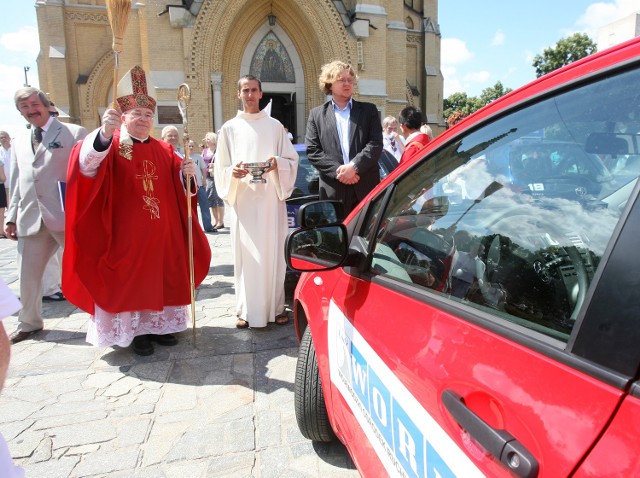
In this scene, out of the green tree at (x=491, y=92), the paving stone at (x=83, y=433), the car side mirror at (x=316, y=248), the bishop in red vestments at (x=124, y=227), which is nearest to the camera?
the car side mirror at (x=316, y=248)

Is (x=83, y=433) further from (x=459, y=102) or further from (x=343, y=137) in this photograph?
(x=459, y=102)

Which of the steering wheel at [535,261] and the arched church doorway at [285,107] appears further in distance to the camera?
the arched church doorway at [285,107]

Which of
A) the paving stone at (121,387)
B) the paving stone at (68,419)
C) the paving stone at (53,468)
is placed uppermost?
the paving stone at (121,387)

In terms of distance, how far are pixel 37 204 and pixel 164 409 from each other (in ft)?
8.15

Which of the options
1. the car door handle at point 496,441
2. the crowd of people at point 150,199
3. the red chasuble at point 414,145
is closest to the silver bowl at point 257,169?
the crowd of people at point 150,199

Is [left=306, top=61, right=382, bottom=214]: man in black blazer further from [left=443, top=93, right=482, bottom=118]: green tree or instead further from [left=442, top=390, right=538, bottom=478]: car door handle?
[left=443, top=93, right=482, bottom=118]: green tree

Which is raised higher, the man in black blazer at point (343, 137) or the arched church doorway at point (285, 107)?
the arched church doorway at point (285, 107)

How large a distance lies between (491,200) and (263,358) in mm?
2694

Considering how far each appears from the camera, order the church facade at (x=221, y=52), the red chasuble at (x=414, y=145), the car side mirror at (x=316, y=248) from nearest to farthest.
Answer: the car side mirror at (x=316, y=248)
the red chasuble at (x=414, y=145)
the church facade at (x=221, y=52)

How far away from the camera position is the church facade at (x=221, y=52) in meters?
14.9

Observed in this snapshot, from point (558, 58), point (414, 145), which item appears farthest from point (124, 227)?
point (558, 58)

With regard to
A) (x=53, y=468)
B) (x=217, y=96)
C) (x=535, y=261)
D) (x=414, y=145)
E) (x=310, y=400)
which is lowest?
(x=53, y=468)

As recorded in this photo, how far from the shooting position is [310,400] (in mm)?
2303

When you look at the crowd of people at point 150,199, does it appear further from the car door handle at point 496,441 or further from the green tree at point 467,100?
the green tree at point 467,100
